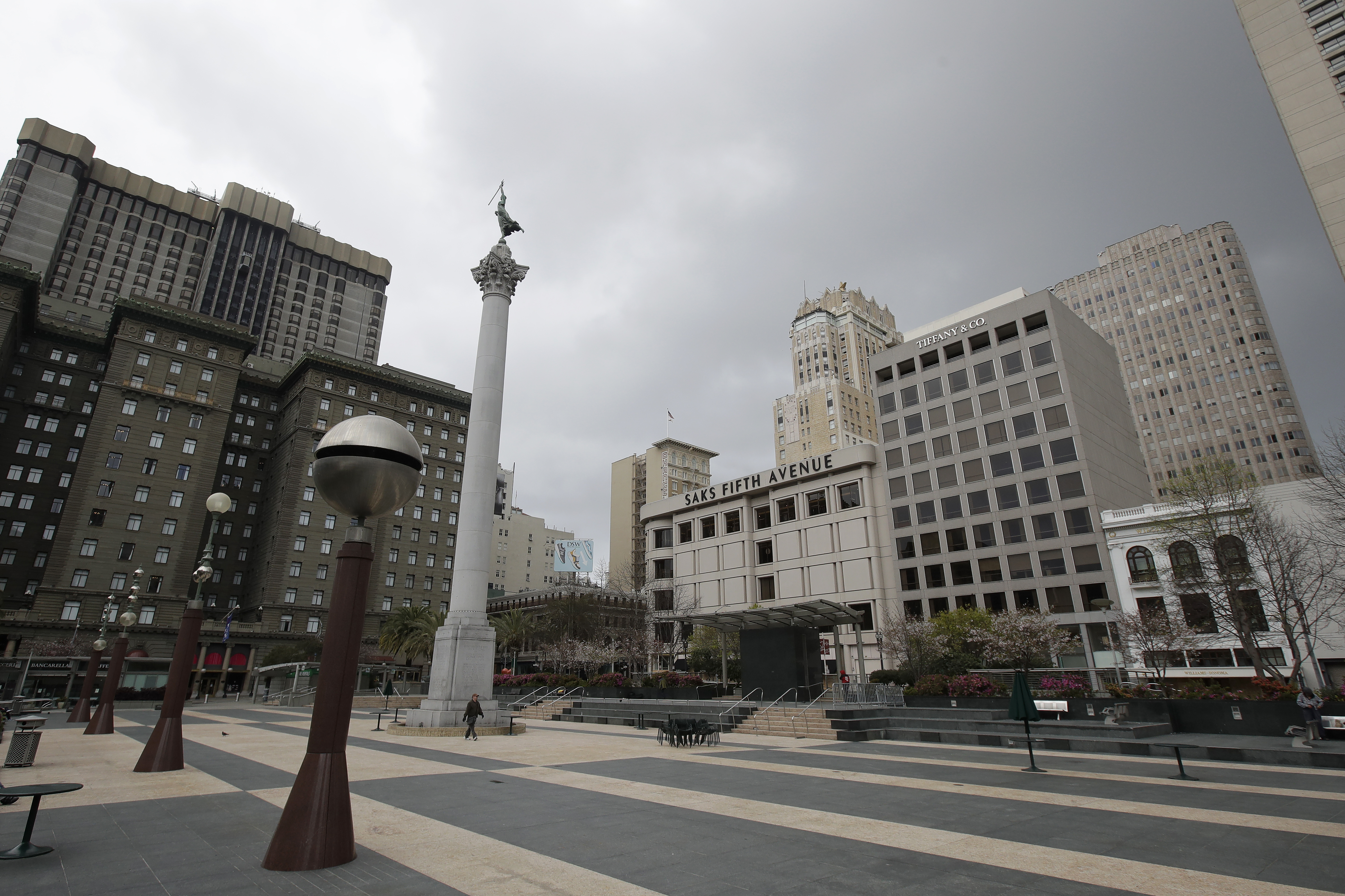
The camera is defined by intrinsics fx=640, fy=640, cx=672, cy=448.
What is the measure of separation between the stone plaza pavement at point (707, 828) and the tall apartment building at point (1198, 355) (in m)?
109

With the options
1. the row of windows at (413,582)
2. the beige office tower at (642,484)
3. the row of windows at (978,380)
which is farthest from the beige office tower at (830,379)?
the row of windows at (413,582)

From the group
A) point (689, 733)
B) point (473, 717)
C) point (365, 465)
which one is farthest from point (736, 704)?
point (365, 465)

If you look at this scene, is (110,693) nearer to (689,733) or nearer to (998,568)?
(689,733)

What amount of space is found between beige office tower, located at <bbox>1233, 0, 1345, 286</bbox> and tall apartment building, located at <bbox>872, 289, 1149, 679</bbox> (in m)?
18.8

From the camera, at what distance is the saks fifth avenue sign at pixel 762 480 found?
71062 mm

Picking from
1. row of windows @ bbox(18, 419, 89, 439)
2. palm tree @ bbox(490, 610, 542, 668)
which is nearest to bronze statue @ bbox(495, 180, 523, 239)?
palm tree @ bbox(490, 610, 542, 668)

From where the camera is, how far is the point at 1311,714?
17.1m

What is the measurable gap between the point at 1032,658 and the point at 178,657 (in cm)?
4515

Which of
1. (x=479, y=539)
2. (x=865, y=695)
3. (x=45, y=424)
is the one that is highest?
(x=45, y=424)

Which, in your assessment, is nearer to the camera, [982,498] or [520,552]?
[982,498]

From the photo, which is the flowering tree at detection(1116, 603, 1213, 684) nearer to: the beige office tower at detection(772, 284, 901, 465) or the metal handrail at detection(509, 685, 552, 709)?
the metal handrail at detection(509, 685, 552, 709)

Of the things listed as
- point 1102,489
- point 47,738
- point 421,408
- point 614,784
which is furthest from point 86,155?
point 1102,489

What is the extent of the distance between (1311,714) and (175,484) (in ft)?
302

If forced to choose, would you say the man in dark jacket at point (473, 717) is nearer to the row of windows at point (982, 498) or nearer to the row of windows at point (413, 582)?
the row of windows at point (982, 498)
